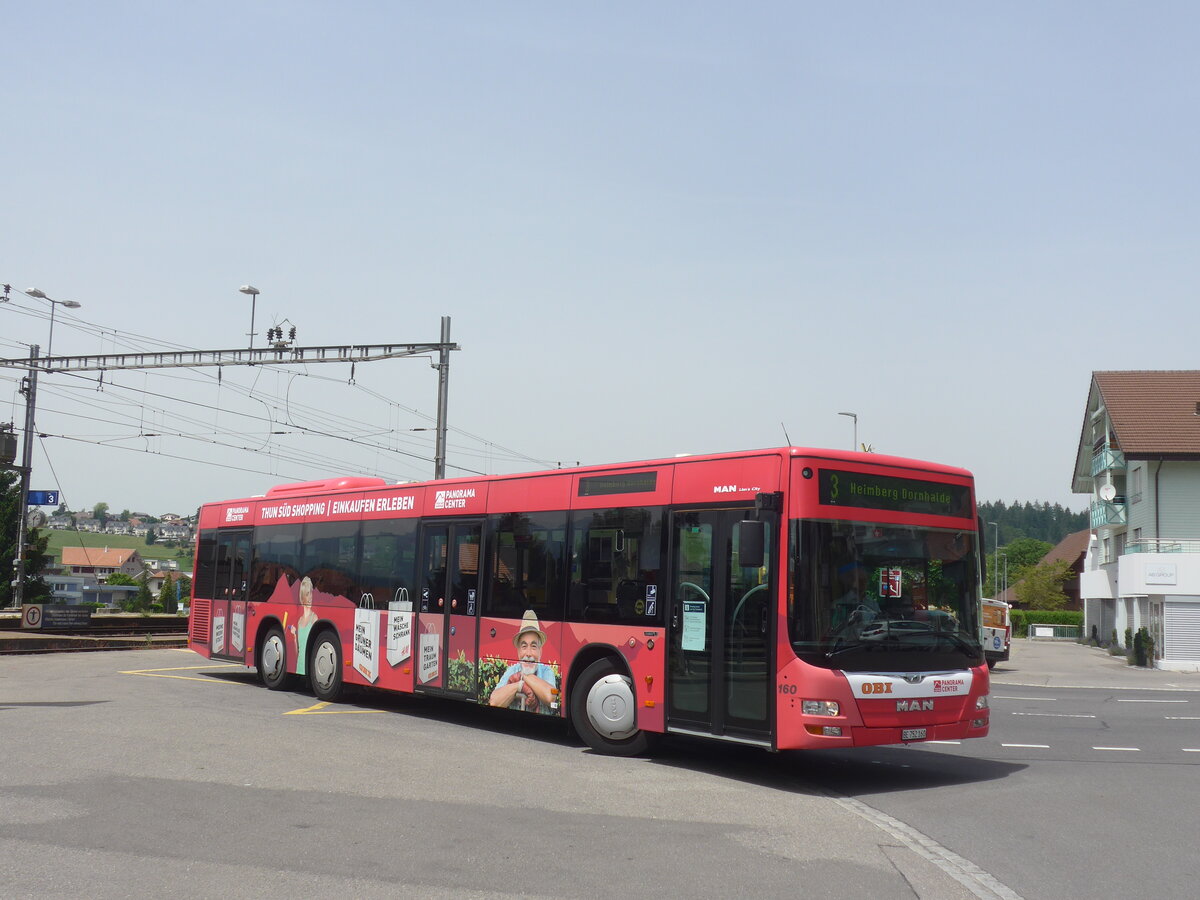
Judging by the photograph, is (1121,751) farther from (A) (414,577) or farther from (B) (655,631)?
(A) (414,577)

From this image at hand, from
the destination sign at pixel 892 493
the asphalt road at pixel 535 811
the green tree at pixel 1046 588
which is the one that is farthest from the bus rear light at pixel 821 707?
the green tree at pixel 1046 588

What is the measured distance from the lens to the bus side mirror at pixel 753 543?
10516 mm

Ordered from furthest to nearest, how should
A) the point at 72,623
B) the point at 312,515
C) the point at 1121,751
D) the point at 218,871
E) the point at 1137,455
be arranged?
1. the point at 1137,455
2. the point at 72,623
3. the point at 312,515
4. the point at 1121,751
5. the point at 218,871

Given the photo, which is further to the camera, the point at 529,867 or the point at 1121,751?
the point at 1121,751

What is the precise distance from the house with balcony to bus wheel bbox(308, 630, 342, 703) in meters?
31.7

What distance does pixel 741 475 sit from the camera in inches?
446

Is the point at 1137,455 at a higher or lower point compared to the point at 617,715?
higher

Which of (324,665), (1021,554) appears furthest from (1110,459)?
(1021,554)

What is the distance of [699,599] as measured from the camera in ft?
37.4

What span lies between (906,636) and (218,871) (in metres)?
6.28

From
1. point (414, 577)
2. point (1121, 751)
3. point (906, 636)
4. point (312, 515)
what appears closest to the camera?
point (906, 636)

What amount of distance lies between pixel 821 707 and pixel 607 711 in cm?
273

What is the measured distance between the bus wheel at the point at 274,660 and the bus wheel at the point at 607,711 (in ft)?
22.9

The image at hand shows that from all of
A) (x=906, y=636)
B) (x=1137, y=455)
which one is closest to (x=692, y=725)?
(x=906, y=636)
